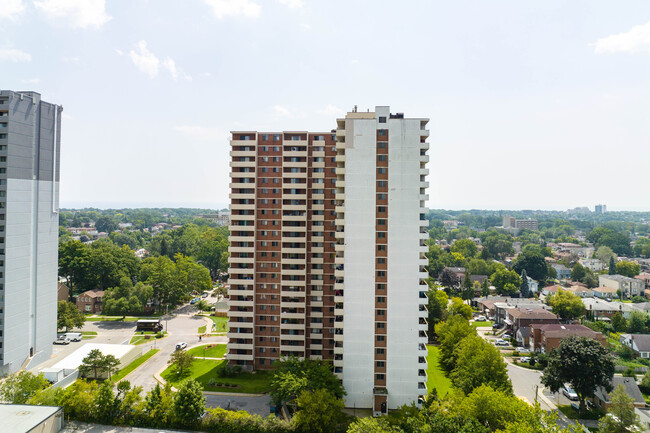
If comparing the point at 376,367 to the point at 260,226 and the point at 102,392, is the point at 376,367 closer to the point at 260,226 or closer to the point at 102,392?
the point at 260,226

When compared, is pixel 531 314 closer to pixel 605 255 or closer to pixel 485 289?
pixel 485 289

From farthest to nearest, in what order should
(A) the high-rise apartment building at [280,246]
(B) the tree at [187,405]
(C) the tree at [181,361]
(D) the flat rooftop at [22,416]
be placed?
(A) the high-rise apartment building at [280,246]
(C) the tree at [181,361]
(B) the tree at [187,405]
(D) the flat rooftop at [22,416]

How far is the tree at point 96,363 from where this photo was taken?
1813 inches

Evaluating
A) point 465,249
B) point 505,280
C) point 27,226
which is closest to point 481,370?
point 27,226

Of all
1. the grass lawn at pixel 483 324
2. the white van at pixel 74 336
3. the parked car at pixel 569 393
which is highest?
the white van at pixel 74 336

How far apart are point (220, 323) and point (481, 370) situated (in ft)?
158

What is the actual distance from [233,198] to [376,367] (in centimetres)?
2756

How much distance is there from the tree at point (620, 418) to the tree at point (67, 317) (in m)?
73.7

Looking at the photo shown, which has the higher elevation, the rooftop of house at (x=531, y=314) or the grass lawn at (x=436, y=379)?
the rooftop of house at (x=531, y=314)

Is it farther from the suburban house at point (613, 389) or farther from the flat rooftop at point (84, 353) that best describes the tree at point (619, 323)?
the flat rooftop at point (84, 353)


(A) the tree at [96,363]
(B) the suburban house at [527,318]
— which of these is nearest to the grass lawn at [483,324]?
(B) the suburban house at [527,318]

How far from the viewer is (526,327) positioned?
224 ft

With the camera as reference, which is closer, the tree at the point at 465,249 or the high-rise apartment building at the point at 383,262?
the high-rise apartment building at the point at 383,262

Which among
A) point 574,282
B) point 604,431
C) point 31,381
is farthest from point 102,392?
point 574,282
